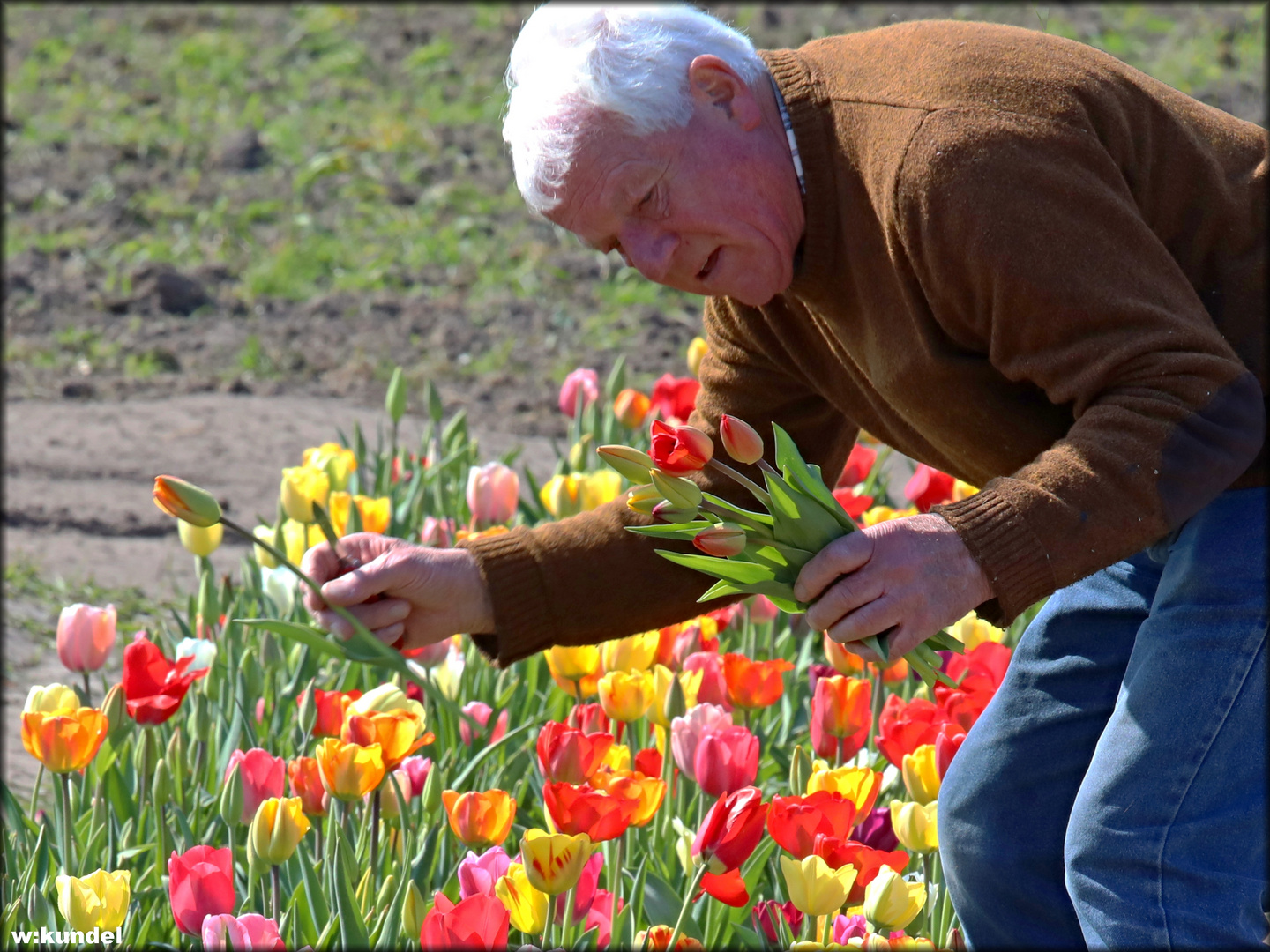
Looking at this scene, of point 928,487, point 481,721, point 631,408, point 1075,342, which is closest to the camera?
point 1075,342

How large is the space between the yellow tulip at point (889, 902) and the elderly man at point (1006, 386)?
177 millimetres

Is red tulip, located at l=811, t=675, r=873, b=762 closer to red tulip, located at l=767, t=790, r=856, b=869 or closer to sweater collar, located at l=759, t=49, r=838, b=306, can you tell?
red tulip, located at l=767, t=790, r=856, b=869

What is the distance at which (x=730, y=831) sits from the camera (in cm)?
155

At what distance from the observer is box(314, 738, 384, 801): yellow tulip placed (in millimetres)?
1638

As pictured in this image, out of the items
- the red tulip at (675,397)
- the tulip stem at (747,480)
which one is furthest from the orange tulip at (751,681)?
the red tulip at (675,397)

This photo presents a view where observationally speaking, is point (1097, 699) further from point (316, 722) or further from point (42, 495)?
point (42, 495)

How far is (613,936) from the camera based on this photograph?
5.20 feet

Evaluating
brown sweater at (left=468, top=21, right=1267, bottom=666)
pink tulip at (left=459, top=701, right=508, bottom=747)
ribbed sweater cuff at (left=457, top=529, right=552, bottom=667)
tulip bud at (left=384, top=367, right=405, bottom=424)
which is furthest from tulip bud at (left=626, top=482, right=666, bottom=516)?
tulip bud at (left=384, top=367, right=405, bottom=424)

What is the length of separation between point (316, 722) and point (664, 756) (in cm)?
49

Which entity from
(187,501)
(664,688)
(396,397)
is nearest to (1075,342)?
(664,688)

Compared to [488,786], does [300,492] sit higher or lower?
higher

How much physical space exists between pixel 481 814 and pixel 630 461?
0.51 m

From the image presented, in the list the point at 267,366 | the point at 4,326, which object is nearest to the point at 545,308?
the point at 267,366

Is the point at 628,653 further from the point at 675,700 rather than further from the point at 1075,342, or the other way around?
the point at 1075,342
